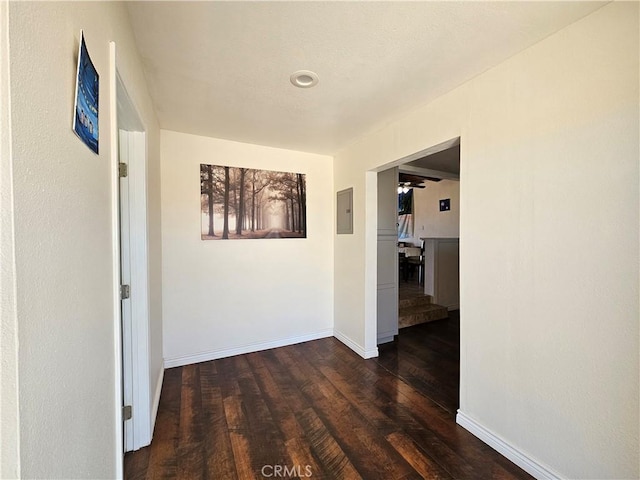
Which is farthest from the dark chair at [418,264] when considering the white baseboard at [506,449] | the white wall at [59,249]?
the white wall at [59,249]

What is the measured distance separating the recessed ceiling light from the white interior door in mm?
1615

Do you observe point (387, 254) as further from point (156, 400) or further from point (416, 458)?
point (156, 400)

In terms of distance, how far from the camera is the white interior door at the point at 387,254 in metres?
3.33

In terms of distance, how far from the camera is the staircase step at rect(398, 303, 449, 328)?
404cm

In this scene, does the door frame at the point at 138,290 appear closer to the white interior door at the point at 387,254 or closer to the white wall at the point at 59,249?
the white wall at the point at 59,249

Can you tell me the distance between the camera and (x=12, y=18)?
1.61 ft

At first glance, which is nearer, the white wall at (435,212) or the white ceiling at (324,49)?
the white ceiling at (324,49)

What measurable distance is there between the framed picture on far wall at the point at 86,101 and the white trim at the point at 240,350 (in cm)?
258

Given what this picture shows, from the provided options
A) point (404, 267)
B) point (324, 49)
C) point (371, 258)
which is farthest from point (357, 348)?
point (404, 267)

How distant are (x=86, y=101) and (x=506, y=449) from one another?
105 inches

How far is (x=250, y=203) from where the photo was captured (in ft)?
10.1

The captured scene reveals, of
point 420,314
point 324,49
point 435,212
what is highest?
point 324,49

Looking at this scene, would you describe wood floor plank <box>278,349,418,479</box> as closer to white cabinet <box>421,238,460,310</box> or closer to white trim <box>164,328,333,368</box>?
white trim <box>164,328,333,368</box>

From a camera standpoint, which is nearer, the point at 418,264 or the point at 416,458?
the point at 416,458
